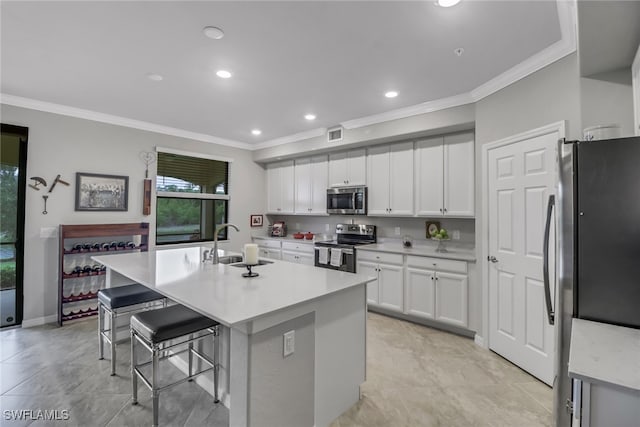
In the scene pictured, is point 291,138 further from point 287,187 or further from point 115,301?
point 115,301

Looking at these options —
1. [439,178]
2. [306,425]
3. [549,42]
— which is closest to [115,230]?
[306,425]

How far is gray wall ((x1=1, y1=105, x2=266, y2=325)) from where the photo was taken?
11.5 ft

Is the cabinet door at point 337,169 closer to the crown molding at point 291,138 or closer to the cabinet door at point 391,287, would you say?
the crown molding at point 291,138

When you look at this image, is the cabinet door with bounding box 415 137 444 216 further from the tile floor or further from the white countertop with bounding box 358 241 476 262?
the tile floor

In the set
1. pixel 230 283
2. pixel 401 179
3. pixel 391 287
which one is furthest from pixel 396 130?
pixel 230 283

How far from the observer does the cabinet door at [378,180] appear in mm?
4223

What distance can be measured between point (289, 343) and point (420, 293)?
2.41 metres

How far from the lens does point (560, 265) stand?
1.45 m

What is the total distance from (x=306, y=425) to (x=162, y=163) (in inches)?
167

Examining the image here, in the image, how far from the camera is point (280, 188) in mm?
5766

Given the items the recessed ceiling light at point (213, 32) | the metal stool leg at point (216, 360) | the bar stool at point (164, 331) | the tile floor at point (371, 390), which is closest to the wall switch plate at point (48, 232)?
the tile floor at point (371, 390)

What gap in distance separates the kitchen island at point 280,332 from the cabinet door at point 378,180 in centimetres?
212

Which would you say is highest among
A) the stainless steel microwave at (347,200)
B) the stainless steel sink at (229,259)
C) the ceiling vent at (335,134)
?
the ceiling vent at (335,134)

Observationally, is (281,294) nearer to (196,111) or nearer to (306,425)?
(306,425)
